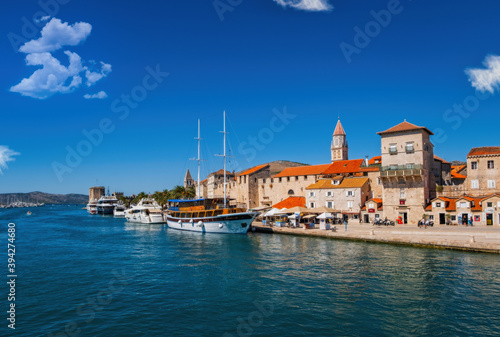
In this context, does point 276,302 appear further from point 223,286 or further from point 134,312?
point 134,312

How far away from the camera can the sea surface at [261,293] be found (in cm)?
1482

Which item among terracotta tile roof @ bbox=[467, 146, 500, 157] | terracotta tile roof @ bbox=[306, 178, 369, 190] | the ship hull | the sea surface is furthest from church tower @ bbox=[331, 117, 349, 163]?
the sea surface

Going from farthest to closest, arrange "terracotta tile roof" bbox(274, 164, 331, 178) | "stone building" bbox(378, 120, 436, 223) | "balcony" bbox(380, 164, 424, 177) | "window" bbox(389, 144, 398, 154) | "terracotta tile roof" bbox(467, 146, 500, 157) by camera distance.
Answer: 1. "terracotta tile roof" bbox(274, 164, 331, 178)
2. "window" bbox(389, 144, 398, 154)
3. "terracotta tile roof" bbox(467, 146, 500, 157)
4. "stone building" bbox(378, 120, 436, 223)
5. "balcony" bbox(380, 164, 424, 177)

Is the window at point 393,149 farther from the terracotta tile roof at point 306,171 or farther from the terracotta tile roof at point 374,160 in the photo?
the terracotta tile roof at point 306,171

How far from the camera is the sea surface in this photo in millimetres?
14820

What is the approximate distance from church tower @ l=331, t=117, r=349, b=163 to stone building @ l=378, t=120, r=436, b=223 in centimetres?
4170

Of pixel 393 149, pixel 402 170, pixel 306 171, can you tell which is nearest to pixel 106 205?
pixel 306 171

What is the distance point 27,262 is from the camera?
2869 centimetres

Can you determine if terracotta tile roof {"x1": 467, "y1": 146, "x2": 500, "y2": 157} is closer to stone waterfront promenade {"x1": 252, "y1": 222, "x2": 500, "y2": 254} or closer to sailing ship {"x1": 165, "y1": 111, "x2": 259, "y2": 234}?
stone waterfront promenade {"x1": 252, "y1": 222, "x2": 500, "y2": 254}

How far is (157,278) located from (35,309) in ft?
24.3

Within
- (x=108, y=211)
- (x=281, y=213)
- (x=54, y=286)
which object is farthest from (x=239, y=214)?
(x=108, y=211)

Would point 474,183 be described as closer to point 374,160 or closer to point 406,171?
point 406,171

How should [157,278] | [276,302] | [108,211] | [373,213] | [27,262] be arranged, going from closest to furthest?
[276,302]
[157,278]
[27,262]
[373,213]
[108,211]

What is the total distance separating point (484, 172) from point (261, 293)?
1543 inches
